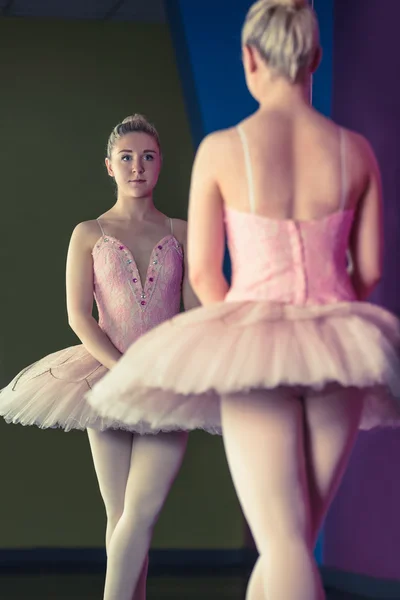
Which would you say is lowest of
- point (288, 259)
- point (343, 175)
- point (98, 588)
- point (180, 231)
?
point (98, 588)

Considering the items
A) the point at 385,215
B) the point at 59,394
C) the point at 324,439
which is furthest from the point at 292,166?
the point at 385,215

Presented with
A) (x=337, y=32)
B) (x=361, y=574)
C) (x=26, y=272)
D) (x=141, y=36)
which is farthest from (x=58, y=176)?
(x=361, y=574)

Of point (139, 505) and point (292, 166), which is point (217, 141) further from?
point (139, 505)

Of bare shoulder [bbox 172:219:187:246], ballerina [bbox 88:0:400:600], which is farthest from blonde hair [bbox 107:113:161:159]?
ballerina [bbox 88:0:400:600]

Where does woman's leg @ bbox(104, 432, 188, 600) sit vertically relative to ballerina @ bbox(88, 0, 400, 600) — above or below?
below

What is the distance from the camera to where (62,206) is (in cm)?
525

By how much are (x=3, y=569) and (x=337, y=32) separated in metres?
2.93

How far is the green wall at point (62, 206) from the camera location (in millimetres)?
5195

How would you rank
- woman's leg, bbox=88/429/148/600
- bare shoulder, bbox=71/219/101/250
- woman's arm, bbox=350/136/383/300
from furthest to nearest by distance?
1. bare shoulder, bbox=71/219/101/250
2. woman's leg, bbox=88/429/148/600
3. woman's arm, bbox=350/136/383/300

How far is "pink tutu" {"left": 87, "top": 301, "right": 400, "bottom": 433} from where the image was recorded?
191cm

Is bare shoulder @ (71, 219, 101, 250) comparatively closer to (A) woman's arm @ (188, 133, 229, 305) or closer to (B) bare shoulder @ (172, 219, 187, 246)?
(B) bare shoulder @ (172, 219, 187, 246)

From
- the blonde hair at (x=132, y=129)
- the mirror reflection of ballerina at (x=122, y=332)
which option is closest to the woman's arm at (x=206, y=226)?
the mirror reflection of ballerina at (x=122, y=332)

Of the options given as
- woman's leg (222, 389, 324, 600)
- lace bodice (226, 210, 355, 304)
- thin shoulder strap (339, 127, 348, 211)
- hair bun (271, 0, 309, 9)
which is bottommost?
woman's leg (222, 389, 324, 600)

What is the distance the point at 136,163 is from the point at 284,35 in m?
1.22
